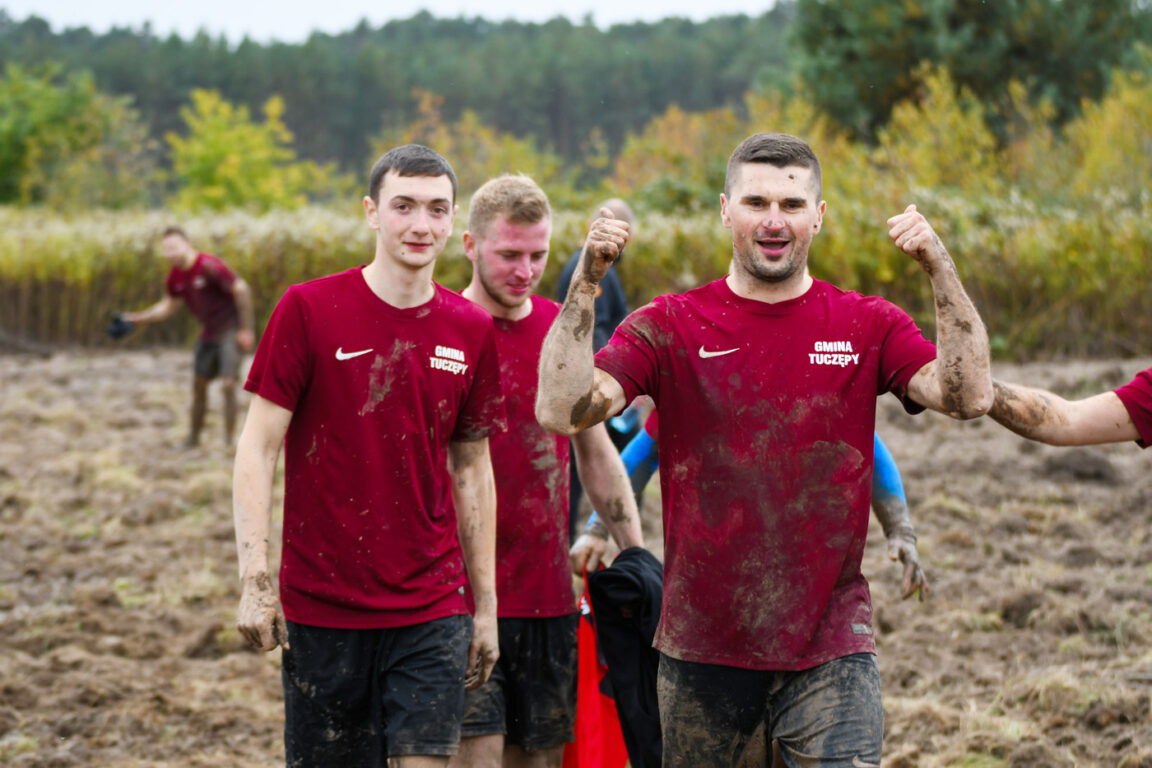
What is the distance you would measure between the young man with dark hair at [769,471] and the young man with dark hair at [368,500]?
71cm

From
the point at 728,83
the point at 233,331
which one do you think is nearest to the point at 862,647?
the point at 233,331

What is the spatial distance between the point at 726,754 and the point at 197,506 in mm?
8438

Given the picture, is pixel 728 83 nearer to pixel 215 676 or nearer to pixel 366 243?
pixel 366 243

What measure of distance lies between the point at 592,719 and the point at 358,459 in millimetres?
1320

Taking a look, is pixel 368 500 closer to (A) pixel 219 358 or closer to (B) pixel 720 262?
(A) pixel 219 358

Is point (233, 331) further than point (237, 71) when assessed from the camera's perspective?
No

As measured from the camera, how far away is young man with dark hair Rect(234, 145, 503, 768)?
3428 mm

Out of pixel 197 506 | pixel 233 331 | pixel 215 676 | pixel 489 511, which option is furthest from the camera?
pixel 233 331

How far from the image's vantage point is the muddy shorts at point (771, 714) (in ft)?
9.78

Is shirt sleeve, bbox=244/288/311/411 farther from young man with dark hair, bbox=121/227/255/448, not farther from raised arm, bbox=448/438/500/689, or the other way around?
young man with dark hair, bbox=121/227/255/448

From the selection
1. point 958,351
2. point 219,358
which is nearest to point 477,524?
point 958,351

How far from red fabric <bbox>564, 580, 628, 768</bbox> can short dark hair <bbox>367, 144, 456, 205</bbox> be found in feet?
4.93

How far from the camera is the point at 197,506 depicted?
10711 mm

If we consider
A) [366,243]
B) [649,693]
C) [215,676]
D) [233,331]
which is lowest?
[215,676]
